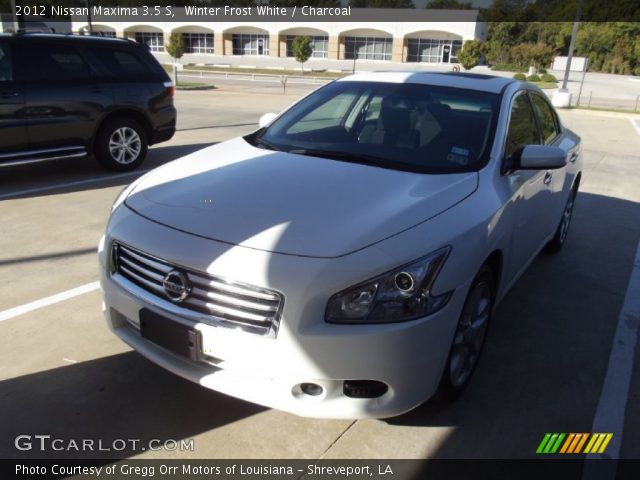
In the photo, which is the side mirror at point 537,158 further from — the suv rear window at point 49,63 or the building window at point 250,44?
the building window at point 250,44

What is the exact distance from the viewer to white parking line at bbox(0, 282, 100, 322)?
3771 millimetres

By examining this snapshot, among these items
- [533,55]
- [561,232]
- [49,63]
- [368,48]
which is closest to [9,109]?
[49,63]

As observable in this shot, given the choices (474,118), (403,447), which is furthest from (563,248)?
(403,447)

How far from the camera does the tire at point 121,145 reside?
7.59m

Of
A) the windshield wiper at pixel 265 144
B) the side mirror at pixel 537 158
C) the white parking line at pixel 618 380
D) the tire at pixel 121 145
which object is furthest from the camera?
the tire at pixel 121 145

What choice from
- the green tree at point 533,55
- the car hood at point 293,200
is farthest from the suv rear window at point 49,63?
the green tree at point 533,55

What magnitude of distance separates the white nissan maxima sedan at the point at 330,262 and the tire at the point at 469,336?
14 mm

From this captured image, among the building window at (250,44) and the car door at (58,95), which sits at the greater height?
the building window at (250,44)

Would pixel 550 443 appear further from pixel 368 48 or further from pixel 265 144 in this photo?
pixel 368 48

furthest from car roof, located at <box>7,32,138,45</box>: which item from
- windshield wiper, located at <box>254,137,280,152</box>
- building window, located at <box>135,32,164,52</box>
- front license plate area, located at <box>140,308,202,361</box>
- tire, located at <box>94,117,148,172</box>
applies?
building window, located at <box>135,32,164,52</box>

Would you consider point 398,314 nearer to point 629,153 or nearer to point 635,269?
point 635,269

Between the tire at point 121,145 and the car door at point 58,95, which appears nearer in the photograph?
the car door at point 58,95

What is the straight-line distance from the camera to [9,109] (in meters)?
6.54

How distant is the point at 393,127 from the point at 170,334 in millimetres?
2079
